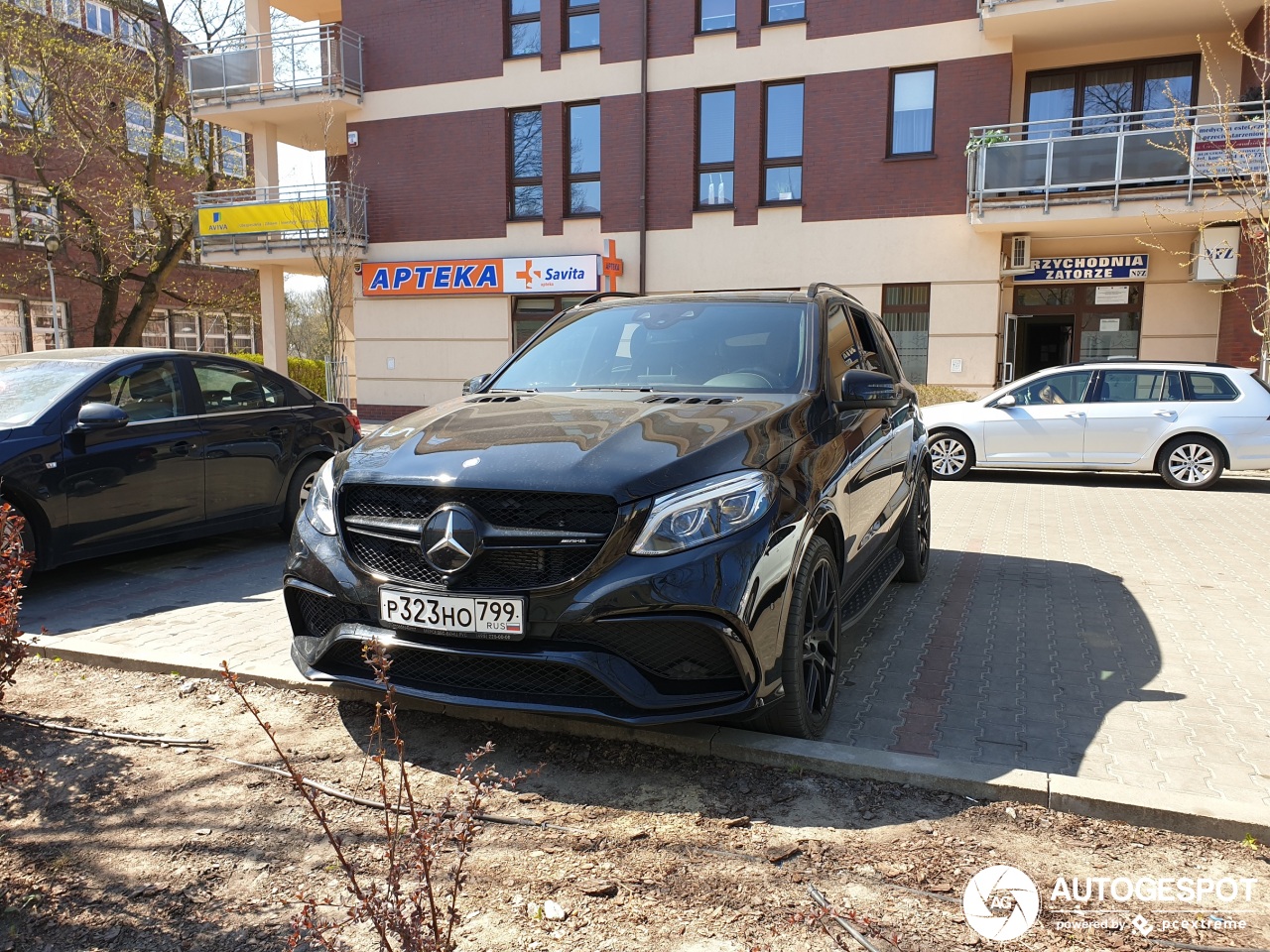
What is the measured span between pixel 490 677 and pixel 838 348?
8.27 ft

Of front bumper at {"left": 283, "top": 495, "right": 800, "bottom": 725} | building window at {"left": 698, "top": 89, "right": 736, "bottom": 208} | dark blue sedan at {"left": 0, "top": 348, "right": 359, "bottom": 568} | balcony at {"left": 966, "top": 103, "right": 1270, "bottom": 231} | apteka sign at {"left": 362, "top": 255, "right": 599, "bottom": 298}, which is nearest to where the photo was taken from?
front bumper at {"left": 283, "top": 495, "right": 800, "bottom": 725}

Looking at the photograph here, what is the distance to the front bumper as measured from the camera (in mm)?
3062

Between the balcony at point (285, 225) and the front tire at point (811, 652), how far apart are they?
1976 cm

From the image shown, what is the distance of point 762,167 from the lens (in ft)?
63.3

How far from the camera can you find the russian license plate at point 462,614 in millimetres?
3133

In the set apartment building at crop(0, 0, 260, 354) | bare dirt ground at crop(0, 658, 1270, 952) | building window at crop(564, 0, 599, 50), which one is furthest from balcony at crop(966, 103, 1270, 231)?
apartment building at crop(0, 0, 260, 354)

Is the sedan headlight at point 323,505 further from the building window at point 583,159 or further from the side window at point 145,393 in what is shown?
the building window at point 583,159

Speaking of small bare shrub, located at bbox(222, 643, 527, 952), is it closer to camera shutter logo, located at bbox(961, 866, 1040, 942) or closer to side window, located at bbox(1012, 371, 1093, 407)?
camera shutter logo, located at bbox(961, 866, 1040, 942)

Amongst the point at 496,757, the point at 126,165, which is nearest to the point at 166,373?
the point at 496,757

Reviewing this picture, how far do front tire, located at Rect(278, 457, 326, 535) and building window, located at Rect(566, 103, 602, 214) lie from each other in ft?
46.4

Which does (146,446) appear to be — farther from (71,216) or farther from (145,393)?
(71,216)

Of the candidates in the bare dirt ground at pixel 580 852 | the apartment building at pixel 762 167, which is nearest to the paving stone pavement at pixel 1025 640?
Result: the bare dirt ground at pixel 580 852

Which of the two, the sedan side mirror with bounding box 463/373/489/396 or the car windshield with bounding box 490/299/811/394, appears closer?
the car windshield with bounding box 490/299/811/394

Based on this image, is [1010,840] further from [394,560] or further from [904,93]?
[904,93]
